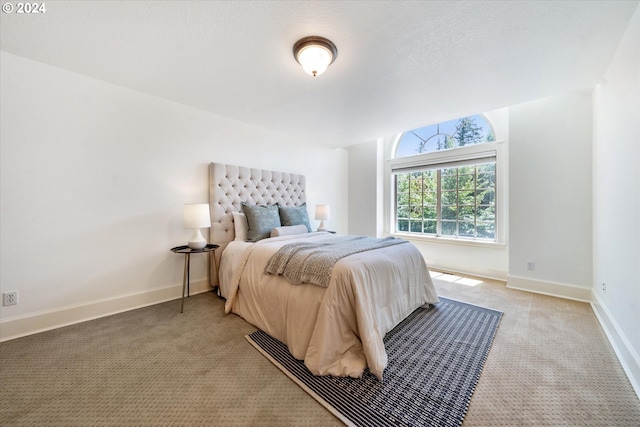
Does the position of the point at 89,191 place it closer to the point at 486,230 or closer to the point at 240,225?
the point at 240,225

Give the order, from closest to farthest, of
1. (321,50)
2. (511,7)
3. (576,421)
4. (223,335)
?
(576,421)
(511,7)
(321,50)
(223,335)

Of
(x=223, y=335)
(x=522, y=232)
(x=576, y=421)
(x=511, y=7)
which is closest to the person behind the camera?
(x=576, y=421)

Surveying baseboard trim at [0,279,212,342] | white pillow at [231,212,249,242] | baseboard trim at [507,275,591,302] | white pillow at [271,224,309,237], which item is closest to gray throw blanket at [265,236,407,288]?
white pillow at [271,224,309,237]

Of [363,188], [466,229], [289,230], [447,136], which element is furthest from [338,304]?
[447,136]

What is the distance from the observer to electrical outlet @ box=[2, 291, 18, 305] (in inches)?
76.0

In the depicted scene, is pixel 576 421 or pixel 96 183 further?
pixel 96 183

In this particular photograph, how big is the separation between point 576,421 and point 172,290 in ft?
11.3

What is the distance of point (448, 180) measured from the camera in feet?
13.5

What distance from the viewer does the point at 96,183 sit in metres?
2.33

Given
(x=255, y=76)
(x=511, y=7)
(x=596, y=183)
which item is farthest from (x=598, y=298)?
(x=255, y=76)

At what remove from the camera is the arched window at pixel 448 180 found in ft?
12.3

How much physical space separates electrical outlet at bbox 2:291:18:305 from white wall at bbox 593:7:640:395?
4.46 m

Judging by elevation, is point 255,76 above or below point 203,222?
above

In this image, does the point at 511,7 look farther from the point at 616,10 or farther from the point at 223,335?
the point at 223,335
